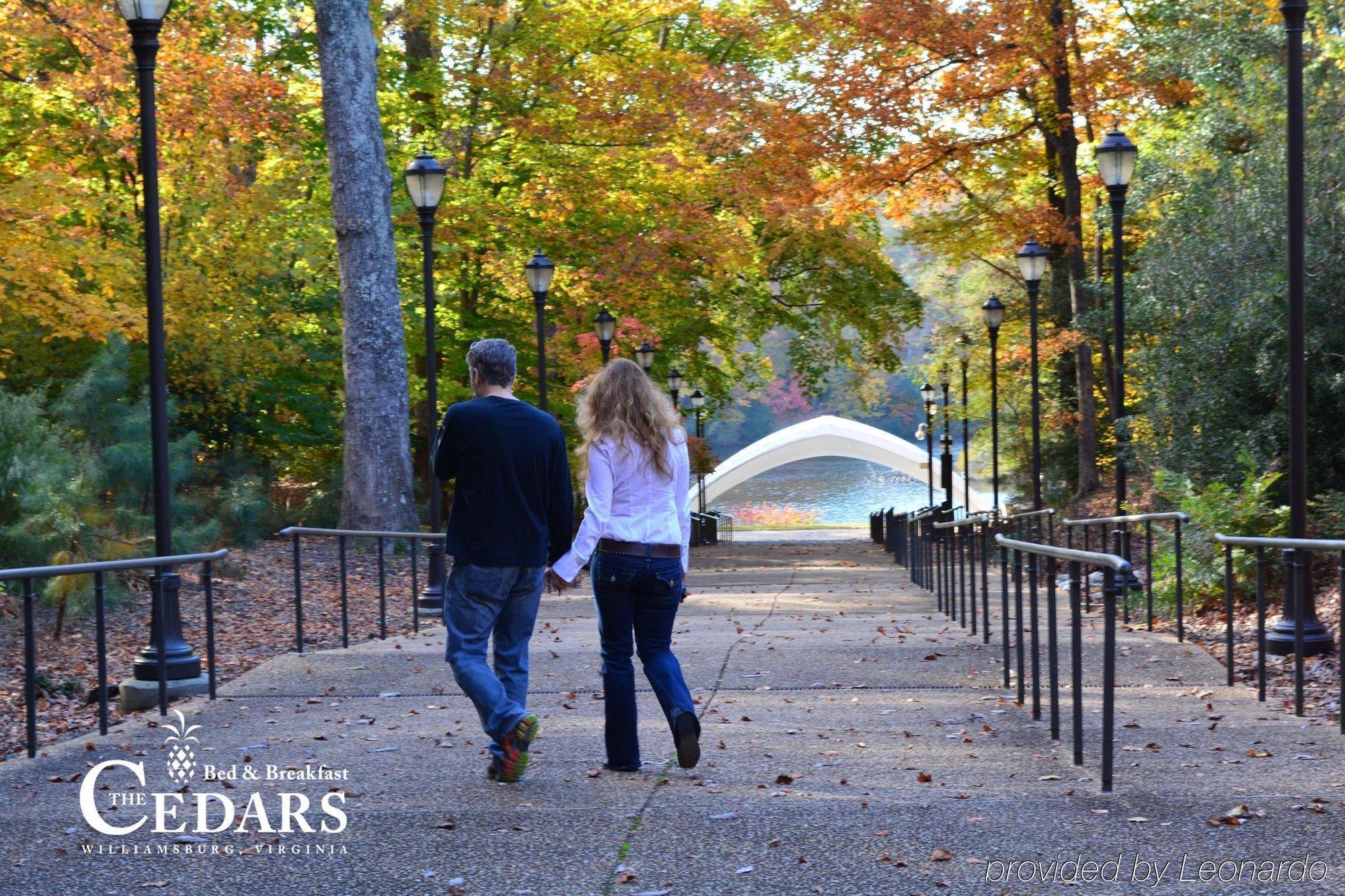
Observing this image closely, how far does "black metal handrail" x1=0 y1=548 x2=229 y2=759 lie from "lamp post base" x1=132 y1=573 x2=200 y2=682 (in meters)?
0.05

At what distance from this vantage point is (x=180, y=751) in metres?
6.35

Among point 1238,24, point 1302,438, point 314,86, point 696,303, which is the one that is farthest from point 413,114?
point 1302,438

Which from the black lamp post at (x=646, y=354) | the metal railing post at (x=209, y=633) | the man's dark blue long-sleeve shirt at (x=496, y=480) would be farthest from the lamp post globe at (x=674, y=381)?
the man's dark blue long-sleeve shirt at (x=496, y=480)

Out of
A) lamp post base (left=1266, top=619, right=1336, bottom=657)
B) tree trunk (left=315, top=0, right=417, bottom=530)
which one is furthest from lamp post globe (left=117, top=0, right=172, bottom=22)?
tree trunk (left=315, top=0, right=417, bottom=530)

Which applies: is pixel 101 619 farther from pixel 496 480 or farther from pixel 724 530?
pixel 724 530

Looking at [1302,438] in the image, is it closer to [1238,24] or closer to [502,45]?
[1238,24]

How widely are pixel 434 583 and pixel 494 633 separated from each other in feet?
25.6

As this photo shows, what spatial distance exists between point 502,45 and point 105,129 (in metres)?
7.22

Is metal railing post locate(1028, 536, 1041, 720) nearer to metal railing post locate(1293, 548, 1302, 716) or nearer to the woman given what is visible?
metal railing post locate(1293, 548, 1302, 716)

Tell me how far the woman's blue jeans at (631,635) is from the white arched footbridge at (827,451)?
50.2 metres

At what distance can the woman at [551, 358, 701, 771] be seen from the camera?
572 centimetres

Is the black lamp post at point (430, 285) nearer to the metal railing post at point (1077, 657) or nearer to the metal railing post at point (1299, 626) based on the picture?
the metal railing post at point (1299, 626)

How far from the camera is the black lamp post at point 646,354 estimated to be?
89.0 feet

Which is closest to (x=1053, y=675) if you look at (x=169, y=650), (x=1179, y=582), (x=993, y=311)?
(x=1179, y=582)
